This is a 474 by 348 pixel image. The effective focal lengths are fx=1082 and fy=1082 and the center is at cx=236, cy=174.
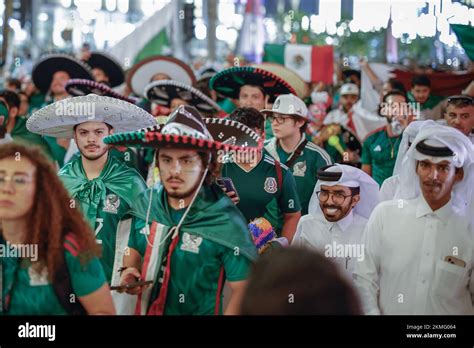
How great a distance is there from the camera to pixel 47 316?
5219 millimetres

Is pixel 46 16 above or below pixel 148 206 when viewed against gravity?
above

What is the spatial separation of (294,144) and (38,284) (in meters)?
2.20

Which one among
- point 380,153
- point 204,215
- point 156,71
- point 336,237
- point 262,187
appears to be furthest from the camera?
point 156,71

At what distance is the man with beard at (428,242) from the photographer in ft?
17.4

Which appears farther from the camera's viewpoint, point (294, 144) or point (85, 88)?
point (85, 88)

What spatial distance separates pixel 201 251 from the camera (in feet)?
16.8

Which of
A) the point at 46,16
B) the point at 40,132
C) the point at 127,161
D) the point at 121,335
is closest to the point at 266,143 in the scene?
the point at 127,161

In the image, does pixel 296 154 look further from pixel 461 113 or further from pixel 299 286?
pixel 299 286

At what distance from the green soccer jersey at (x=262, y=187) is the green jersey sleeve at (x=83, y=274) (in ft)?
3.84

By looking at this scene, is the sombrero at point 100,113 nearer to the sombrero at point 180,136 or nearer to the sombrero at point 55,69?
the sombrero at point 180,136

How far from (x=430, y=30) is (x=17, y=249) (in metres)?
3.21

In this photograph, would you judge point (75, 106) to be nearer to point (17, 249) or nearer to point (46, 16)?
point (17, 249)

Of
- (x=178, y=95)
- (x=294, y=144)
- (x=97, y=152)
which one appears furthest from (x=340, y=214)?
(x=178, y=95)

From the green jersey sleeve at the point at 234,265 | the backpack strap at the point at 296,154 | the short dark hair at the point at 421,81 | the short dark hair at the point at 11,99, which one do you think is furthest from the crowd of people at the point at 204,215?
the short dark hair at the point at 11,99
